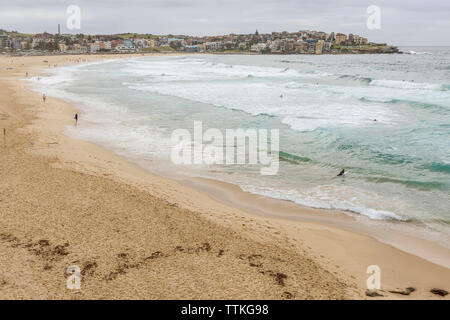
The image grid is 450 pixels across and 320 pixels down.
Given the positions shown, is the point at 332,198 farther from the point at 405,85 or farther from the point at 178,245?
the point at 405,85

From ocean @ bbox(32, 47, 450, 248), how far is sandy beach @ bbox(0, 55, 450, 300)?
4.80 ft

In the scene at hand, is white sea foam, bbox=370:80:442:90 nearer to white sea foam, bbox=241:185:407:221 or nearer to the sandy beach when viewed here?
white sea foam, bbox=241:185:407:221

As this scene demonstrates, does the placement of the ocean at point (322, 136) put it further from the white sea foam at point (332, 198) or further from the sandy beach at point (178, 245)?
the sandy beach at point (178, 245)

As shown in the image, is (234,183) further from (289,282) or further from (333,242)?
(289,282)

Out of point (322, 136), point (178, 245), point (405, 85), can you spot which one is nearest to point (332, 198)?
point (178, 245)

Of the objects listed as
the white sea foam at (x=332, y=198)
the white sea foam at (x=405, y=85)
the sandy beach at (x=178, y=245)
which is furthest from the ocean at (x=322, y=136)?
the white sea foam at (x=405, y=85)

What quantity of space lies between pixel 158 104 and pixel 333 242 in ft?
77.3

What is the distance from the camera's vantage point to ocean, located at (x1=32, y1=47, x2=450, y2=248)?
1209cm

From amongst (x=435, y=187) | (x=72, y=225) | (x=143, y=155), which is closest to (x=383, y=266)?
(x=435, y=187)

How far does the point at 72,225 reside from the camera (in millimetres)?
9352

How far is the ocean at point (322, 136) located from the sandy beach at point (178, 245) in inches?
57.6

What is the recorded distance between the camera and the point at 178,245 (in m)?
8.68

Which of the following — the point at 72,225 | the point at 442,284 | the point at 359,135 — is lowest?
the point at 442,284
